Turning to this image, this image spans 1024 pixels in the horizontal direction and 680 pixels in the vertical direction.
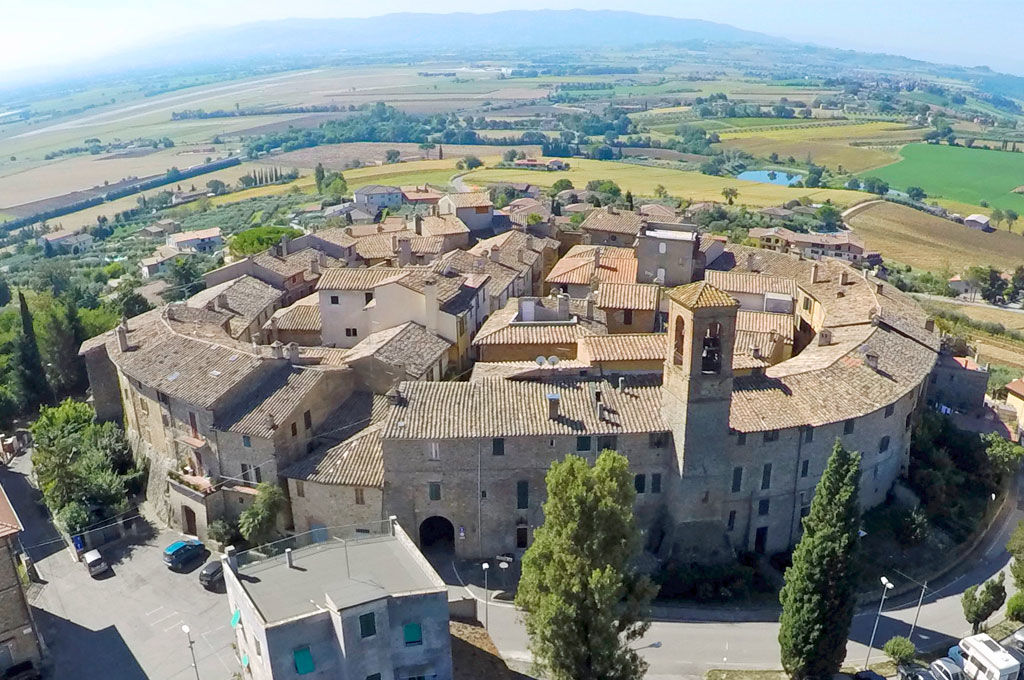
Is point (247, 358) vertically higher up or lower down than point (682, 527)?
higher up

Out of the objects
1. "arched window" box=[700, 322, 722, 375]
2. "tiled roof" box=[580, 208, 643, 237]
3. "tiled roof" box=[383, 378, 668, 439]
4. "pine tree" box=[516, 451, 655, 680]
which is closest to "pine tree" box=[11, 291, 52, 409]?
"tiled roof" box=[383, 378, 668, 439]

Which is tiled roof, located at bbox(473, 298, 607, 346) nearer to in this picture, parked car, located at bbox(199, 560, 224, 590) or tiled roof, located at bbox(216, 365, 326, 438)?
tiled roof, located at bbox(216, 365, 326, 438)

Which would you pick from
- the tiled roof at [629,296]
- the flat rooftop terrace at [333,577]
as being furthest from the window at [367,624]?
the tiled roof at [629,296]

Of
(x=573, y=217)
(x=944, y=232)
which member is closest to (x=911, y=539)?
(x=573, y=217)

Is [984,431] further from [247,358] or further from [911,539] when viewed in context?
[247,358]

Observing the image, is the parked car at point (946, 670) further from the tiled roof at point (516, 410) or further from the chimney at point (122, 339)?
the chimney at point (122, 339)

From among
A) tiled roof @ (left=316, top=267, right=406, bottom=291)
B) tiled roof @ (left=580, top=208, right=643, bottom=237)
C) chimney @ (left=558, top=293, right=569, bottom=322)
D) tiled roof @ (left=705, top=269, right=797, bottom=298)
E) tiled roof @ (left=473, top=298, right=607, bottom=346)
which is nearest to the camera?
tiled roof @ (left=473, top=298, right=607, bottom=346)
